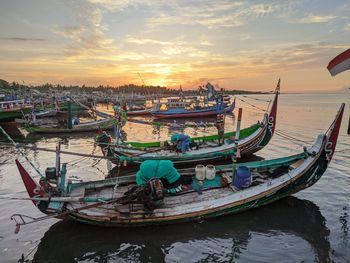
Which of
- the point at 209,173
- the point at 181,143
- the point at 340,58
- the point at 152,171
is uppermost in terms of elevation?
the point at 340,58

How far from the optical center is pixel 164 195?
32.8 feet

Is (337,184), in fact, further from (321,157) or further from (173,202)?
(173,202)

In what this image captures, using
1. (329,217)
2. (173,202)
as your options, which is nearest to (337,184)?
(329,217)

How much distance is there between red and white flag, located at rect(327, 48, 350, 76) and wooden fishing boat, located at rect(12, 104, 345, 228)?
2.11m

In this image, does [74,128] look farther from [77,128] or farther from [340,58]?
[340,58]

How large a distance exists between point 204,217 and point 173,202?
1.20 metres

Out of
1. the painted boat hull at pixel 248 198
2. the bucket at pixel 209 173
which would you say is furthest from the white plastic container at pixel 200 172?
the painted boat hull at pixel 248 198

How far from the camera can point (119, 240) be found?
29.9 ft

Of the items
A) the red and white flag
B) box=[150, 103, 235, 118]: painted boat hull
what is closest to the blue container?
the red and white flag

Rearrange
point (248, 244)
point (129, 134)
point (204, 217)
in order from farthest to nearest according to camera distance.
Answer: point (129, 134) → point (204, 217) → point (248, 244)

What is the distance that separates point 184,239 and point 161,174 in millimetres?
2338

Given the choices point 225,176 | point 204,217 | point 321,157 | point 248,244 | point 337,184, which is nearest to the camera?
point 248,244

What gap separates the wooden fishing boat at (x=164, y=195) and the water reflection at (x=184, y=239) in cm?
43

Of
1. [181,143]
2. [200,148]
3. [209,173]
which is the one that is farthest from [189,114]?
[209,173]
